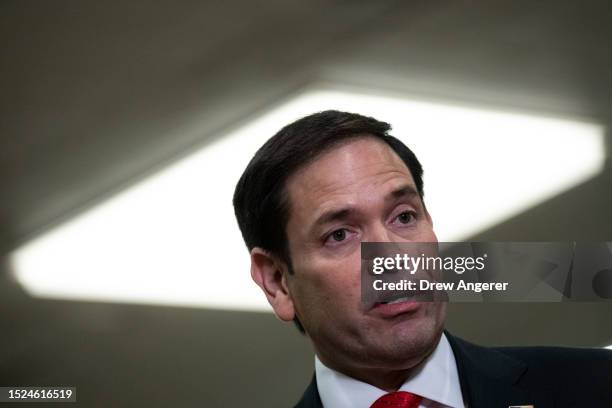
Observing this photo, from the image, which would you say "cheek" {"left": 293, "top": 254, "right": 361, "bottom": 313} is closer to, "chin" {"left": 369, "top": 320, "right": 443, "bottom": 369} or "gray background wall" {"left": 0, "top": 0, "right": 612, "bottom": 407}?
"chin" {"left": 369, "top": 320, "right": 443, "bottom": 369}

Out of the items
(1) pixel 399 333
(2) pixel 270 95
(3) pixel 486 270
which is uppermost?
(2) pixel 270 95

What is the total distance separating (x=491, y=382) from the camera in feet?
4.65

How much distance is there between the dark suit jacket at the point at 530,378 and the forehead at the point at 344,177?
28 centimetres

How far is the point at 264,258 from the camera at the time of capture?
62.1 inches

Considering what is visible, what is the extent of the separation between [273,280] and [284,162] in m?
0.21

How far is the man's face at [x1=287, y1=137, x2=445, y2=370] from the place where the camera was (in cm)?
141

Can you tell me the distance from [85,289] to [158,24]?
562 mm

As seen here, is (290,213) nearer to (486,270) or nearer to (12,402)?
(486,270)

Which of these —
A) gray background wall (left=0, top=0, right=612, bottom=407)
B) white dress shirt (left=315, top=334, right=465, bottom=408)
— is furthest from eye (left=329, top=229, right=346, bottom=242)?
gray background wall (left=0, top=0, right=612, bottom=407)

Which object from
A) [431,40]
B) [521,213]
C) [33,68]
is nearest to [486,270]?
[521,213]

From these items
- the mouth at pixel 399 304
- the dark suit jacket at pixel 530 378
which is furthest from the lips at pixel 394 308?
the dark suit jacket at pixel 530 378

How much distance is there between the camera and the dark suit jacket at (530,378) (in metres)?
1.42

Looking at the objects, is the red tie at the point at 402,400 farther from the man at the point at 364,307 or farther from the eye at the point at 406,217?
the eye at the point at 406,217

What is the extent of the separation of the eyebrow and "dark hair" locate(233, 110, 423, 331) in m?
0.07
